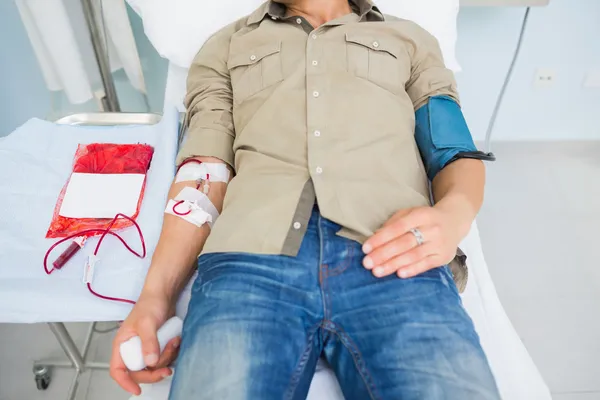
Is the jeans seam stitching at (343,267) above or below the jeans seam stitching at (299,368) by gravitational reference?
above

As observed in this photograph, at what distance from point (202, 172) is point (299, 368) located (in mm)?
548

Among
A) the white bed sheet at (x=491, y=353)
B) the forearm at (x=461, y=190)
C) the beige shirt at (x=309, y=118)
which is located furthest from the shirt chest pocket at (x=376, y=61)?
the white bed sheet at (x=491, y=353)

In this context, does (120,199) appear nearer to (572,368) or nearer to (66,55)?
(66,55)

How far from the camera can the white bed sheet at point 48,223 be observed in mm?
1026

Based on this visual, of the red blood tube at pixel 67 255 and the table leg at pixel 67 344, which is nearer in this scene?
the red blood tube at pixel 67 255

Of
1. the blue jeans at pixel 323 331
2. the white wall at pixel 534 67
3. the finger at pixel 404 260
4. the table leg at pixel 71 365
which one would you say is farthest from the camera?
the white wall at pixel 534 67

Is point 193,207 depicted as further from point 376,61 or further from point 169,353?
point 376,61

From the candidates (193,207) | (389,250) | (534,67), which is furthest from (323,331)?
(534,67)

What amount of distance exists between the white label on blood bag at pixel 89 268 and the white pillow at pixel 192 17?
2.45ft

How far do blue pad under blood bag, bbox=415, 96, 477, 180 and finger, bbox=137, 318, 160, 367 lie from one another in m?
0.75

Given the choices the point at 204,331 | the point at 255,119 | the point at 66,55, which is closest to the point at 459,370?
the point at 204,331

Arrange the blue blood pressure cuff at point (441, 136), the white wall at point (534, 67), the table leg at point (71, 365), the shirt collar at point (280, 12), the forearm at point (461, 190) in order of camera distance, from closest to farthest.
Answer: the forearm at point (461, 190), the blue blood pressure cuff at point (441, 136), the shirt collar at point (280, 12), the table leg at point (71, 365), the white wall at point (534, 67)

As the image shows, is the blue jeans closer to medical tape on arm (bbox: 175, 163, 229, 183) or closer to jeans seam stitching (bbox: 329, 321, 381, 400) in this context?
jeans seam stitching (bbox: 329, 321, 381, 400)

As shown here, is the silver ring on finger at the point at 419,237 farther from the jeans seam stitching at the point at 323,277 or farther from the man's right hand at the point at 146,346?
the man's right hand at the point at 146,346
